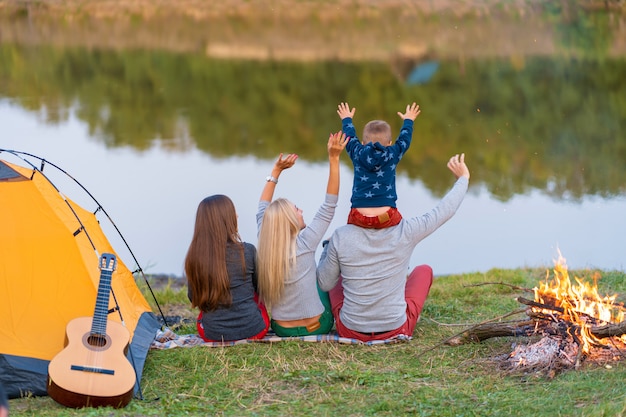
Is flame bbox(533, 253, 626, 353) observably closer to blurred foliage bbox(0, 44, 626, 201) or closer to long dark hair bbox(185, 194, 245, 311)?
long dark hair bbox(185, 194, 245, 311)

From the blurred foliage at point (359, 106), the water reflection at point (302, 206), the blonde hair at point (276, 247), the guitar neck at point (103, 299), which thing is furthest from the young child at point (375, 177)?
the blurred foliage at point (359, 106)

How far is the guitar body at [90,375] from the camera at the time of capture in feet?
14.5

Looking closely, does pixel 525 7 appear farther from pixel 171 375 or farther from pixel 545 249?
pixel 171 375

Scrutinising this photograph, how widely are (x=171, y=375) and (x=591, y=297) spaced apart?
245 centimetres

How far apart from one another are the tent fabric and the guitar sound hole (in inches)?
6.7

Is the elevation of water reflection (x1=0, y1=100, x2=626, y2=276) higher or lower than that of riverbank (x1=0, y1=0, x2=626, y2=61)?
lower

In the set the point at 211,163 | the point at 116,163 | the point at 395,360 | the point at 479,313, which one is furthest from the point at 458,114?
the point at 395,360

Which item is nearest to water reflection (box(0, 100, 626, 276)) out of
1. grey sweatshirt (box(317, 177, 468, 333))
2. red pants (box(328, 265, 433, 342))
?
red pants (box(328, 265, 433, 342))

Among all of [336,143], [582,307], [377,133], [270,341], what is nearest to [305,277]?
[270,341]

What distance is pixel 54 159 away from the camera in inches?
556

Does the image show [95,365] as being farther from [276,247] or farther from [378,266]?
[378,266]

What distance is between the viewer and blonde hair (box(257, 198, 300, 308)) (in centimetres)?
531

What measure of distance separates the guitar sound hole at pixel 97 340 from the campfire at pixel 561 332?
1971 mm

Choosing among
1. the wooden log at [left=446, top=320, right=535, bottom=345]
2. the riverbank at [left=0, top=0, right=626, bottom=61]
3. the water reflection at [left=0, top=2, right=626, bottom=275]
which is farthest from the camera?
the riverbank at [left=0, top=0, right=626, bottom=61]
